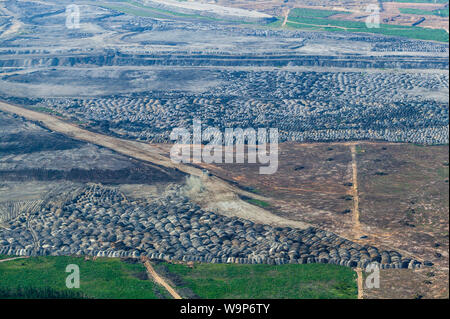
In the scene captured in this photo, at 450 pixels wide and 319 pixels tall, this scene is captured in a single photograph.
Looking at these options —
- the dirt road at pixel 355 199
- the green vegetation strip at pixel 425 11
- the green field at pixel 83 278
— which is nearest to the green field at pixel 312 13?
the green vegetation strip at pixel 425 11

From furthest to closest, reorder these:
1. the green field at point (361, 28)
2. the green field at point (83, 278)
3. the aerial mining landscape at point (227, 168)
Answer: the green field at point (361, 28) → the aerial mining landscape at point (227, 168) → the green field at point (83, 278)

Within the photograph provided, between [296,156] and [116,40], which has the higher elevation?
[116,40]

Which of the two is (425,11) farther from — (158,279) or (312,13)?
(158,279)

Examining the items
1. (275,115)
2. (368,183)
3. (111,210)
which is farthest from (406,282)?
(275,115)

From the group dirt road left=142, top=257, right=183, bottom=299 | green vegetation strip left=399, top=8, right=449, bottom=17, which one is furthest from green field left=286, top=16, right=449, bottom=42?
dirt road left=142, top=257, right=183, bottom=299

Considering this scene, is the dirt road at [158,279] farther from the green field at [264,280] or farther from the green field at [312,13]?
the green field at [312,13]
